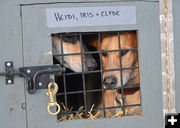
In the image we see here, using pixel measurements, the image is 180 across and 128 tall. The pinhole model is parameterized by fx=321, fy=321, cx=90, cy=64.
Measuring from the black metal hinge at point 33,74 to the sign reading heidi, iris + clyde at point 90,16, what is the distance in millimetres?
181

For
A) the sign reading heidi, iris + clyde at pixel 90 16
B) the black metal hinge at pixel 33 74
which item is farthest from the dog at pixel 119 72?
the black metal hinge at pixel 33 74

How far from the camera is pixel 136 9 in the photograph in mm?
1402

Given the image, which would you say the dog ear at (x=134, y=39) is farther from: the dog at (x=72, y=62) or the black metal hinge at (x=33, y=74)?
the black metal hinge at (x=33, y=74)

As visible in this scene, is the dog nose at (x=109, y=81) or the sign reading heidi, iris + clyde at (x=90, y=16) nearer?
the sign reading heidi, iris + clyde at (x=90, y=16)

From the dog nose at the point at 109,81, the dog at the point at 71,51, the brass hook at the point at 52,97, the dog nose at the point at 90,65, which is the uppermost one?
the dog at the point at 71,51

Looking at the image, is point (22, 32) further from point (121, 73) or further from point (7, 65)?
point (121, 73)

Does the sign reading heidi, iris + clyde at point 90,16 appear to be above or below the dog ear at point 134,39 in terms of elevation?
above

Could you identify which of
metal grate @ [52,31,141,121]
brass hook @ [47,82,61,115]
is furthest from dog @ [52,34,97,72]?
brass hook @ [47,82,61,115]

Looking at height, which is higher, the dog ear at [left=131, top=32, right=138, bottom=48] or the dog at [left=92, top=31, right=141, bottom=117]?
the dog ear at [left=131, top=32, right=138, bottom=48]

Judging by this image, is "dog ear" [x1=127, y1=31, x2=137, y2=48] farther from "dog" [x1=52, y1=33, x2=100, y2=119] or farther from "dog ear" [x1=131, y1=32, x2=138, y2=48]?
"dog" [x1=52, y1=33, x2=100, y2=119]

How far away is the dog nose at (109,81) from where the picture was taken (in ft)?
4.87

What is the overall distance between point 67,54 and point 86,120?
0.30 meters

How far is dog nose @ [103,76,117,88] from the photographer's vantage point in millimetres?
1483

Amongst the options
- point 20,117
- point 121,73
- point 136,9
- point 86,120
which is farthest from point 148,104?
point 20,117
